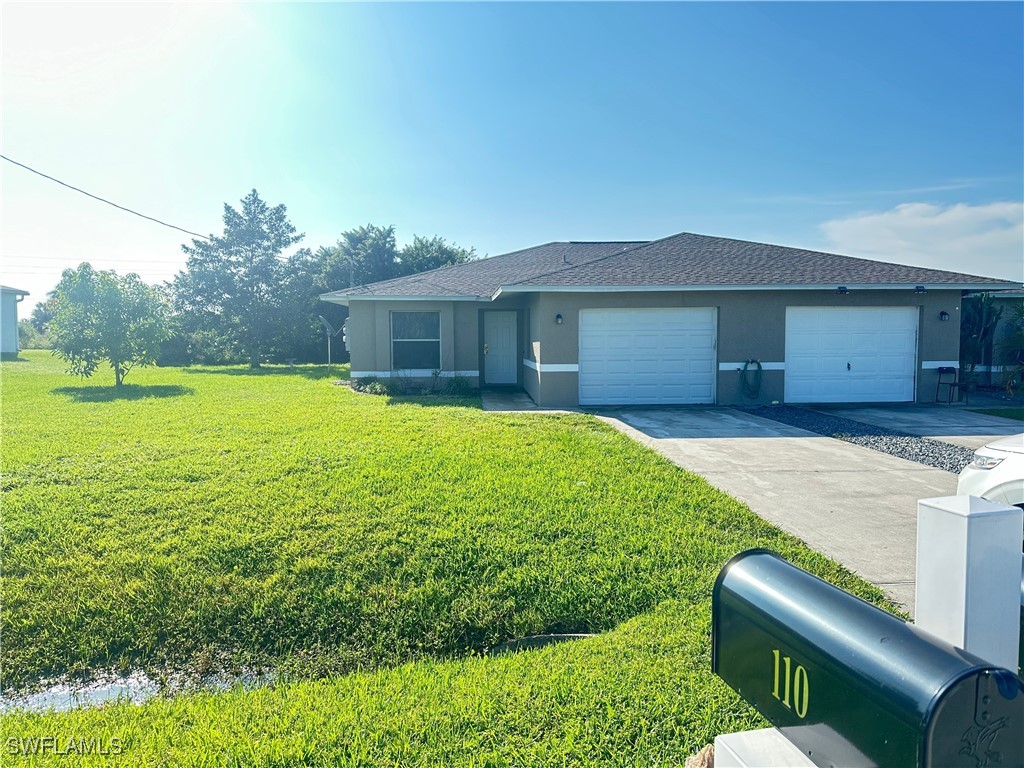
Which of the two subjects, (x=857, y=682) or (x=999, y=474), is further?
(x=999, y=474)

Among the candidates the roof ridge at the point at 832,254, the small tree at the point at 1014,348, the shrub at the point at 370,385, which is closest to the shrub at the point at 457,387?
the shrub at the point at 370,385

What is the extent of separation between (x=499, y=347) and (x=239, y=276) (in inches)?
741

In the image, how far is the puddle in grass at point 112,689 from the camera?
3689 mm

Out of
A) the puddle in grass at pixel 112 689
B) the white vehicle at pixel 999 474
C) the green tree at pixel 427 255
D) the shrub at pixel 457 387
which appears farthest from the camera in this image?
the green tree at pixel 427 255

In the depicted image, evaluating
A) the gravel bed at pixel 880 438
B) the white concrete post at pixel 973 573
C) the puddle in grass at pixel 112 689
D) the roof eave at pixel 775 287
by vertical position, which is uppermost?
the roof eave at pixel 775 287

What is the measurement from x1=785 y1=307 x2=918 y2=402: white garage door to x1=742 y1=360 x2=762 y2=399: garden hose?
741mm

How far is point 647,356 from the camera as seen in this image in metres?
14.2

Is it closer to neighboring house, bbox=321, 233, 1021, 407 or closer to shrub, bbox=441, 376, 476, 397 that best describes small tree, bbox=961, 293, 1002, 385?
neighboring house, bbox=321, 233, 1021, 407

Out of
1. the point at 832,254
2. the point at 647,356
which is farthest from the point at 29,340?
the point at 832,254

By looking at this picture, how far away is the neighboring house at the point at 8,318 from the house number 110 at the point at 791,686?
3648 cm

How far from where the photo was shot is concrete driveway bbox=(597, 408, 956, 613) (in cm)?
534

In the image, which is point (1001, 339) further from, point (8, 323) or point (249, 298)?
point (8, 323)

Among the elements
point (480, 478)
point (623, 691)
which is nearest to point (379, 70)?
point (480, 478)

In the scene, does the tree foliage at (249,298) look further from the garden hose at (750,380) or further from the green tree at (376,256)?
the garden hose at (750,380)
